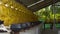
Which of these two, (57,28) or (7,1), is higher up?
(7,1)

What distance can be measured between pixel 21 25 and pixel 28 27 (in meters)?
0.06

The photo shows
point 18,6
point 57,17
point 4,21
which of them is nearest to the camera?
point 4,21

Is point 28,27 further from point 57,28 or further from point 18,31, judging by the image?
point 57,28

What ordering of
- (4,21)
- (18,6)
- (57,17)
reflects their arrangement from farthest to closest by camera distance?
1. (57,17)
2. (18,6)
3. (4,21)

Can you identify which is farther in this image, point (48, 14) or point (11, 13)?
point (48, 14)

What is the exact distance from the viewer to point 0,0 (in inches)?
24.7

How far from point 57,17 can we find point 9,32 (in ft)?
1.59

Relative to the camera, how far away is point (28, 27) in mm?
719

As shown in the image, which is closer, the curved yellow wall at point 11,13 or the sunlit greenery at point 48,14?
the curved yellow wall at point 11,13

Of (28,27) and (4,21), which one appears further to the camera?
(28,27)

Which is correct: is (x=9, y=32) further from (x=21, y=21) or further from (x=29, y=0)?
(x=29, y=0)

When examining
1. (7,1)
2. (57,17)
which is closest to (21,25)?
(7,1)

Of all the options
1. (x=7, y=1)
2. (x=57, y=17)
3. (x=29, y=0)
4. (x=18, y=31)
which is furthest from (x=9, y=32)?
(x=57, y=17)

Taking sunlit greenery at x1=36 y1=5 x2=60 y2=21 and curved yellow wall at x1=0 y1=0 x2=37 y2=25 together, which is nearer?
curved yellow wall at x1=0 y1=0 x2=37 y2=25
